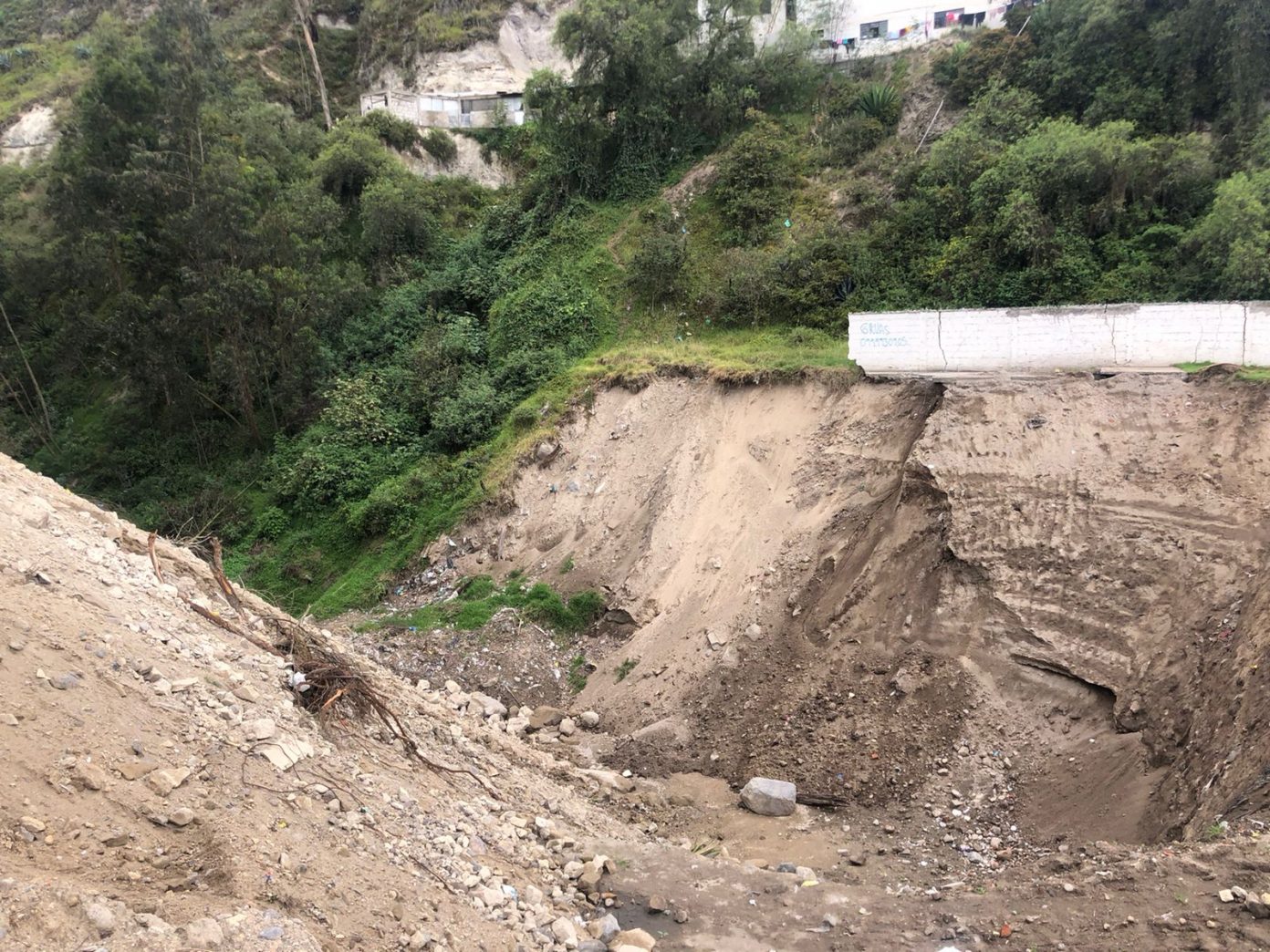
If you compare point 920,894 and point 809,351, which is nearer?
point 920,894

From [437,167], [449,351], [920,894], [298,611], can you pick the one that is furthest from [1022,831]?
[437,167]

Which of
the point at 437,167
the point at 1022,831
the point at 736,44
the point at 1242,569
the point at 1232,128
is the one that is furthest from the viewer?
the point at 437,167

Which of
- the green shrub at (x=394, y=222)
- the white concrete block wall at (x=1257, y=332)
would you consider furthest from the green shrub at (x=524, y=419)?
the white concrete block wall at (x=1257, y=332)

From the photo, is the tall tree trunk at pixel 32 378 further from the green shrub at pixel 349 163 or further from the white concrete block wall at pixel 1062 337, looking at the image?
the white concrete block wall at pixel 1062 337

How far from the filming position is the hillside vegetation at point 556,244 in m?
15.9

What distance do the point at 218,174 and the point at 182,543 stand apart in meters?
12.5

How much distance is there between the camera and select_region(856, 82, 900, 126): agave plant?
72.6 feet

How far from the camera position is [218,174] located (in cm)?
1814

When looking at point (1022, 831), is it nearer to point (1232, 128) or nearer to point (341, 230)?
point (1232, 128)

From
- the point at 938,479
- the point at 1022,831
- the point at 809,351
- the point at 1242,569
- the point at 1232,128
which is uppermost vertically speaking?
the point at 1232,128

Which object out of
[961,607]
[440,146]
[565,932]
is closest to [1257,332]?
[961,607]

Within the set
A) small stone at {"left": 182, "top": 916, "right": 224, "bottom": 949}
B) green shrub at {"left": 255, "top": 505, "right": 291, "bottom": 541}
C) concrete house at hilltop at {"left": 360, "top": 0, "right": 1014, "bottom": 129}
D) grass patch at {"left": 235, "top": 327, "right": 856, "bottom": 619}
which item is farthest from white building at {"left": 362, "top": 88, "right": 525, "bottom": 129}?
small stone at {"left": 182, "top": 916, "right": 224, "bottom": 949}

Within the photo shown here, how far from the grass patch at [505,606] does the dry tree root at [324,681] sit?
5058mm

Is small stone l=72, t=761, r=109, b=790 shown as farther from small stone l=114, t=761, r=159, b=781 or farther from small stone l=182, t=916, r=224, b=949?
small stone l=182, t=916, r=224, b=949
